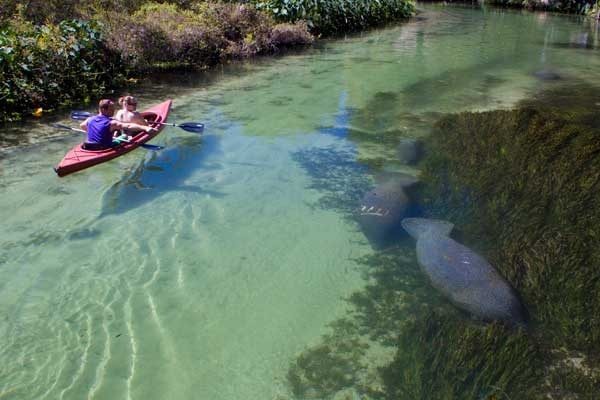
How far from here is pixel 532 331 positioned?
5.00m

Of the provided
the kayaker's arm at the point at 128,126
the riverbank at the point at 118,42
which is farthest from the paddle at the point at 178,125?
the riverbank at the point at 118,42

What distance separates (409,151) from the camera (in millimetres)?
9836

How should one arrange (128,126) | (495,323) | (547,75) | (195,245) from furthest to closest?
1. (547,75)
2. (128,126)
3. (195,245)
4. (495,323)

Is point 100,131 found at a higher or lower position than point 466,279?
higher

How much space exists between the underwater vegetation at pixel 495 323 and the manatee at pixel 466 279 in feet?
0.44

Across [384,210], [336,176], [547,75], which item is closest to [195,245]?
[384,210]

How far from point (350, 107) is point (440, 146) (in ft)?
12.8

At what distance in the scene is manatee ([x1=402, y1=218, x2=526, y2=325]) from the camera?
5.15m

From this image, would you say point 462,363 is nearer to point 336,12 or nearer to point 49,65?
point 49,65

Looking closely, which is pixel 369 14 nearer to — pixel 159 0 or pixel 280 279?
pixel 159 0

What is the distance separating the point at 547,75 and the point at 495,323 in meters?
14.8

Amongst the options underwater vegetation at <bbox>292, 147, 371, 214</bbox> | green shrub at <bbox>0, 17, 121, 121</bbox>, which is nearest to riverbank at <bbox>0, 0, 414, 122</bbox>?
green shrub at <bbox>0, 17, 121, 121</bbox>

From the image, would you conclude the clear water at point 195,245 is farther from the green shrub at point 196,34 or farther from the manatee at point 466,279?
the green shrub at point 196,34

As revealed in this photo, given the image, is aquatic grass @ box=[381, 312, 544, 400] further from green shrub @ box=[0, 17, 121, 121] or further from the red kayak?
green shrub @ box=[0, 17, 121, 121]
